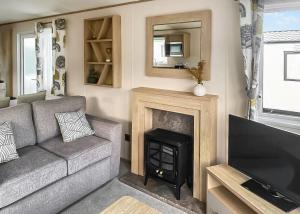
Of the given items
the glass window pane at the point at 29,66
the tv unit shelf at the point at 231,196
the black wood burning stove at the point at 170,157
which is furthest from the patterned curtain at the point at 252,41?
the glass window pane at the point at 29,66

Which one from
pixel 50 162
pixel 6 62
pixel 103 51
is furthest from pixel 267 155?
pixel 6 62

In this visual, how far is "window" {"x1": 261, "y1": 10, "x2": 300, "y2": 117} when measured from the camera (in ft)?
6.96

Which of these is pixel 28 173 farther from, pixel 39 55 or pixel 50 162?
pixel 39 55

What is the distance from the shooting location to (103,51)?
3.62 metres

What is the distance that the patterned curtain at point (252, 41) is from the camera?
6.86 ft

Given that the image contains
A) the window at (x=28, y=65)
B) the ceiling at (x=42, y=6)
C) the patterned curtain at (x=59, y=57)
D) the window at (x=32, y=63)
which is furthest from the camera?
the window at (x=28, y=65)

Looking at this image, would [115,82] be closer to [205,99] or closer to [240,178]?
[205,99]

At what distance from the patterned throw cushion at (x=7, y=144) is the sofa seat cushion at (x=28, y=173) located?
50 millimetres

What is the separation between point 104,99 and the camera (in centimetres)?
364

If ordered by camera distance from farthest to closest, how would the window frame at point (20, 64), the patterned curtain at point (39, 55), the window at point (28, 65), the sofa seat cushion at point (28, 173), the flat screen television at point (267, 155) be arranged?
the window frame at point (20, 64) → the window at point (28, 65) → the patterned curtain at point (39, 55) → the sofa seat cushion at point (28, 173) → the flat screen television at point (267, 155)

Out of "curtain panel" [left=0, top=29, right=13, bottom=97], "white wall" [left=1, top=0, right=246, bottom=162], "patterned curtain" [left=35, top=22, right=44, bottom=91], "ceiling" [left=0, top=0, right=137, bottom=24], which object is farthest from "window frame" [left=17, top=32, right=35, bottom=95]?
"white wall" [left=1, top=0, right=246, bottom=162]

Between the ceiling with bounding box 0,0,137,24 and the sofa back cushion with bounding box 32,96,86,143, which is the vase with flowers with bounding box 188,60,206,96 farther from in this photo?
the sofa back cushion with bounding box 32,96,86,143

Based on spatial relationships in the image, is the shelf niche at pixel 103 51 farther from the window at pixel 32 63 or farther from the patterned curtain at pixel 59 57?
the window at pixel 32 63

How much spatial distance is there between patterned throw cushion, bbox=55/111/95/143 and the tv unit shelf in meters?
1.51
